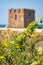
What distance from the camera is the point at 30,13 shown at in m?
49.2

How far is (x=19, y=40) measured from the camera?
170cm

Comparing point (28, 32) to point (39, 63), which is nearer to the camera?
point (39, 63)

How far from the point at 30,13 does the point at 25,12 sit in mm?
1167

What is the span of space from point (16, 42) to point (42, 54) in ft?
3.29

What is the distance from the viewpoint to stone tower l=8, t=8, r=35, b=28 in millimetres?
48138

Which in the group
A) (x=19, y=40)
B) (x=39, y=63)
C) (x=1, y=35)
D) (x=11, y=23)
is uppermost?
(x=39, y=63)

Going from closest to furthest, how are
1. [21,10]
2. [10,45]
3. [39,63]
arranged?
1. [39,63]
2. [10,45]
3. [21,10]

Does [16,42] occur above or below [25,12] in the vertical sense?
above

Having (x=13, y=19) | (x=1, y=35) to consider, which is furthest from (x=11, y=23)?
(x=1, y=35)

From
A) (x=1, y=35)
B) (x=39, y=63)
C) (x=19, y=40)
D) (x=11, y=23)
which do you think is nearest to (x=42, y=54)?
(x=39, y=63)

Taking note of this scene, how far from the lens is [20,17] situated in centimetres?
5159

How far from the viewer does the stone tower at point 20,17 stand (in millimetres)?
48138

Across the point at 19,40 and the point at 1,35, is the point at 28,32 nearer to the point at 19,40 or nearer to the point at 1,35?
the point at 19,40

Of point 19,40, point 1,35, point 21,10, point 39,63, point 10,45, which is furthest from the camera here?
point 21,10
